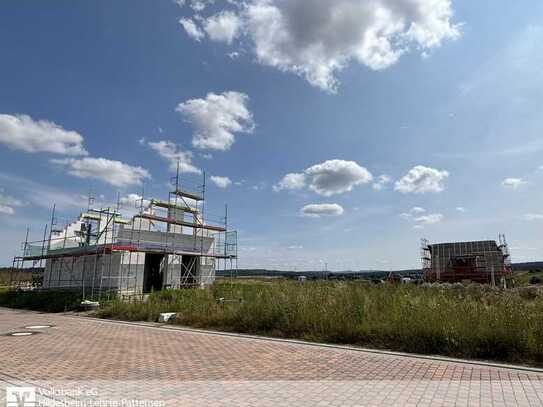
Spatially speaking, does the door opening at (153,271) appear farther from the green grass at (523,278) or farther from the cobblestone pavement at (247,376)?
the green grass at (523,278)

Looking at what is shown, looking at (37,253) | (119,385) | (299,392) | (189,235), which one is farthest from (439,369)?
(37,253)

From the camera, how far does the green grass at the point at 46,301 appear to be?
69.7 feet

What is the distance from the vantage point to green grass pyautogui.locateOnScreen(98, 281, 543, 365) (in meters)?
7.79

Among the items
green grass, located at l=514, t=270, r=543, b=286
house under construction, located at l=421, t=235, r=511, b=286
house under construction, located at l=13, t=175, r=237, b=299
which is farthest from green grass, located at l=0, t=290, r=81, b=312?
green grass, located at l=514, t=270, r=543, b=286

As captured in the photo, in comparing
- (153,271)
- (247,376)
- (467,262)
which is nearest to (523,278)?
(467,262)

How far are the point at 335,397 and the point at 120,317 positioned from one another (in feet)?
43.6

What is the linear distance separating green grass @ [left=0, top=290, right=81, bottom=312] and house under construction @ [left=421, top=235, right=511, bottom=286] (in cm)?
2868

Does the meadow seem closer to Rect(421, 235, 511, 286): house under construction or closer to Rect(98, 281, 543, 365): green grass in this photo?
Rect(98, 281, 543, 365): green grass

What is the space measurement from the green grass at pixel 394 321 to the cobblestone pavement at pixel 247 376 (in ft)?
3.06

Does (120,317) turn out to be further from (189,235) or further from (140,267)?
(189,235)

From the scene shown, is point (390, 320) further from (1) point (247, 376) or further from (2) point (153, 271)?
(2) point (153, 271)

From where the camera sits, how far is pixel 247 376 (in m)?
6.53

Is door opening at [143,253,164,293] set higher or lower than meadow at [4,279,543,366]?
higher

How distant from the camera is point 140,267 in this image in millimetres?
25891
